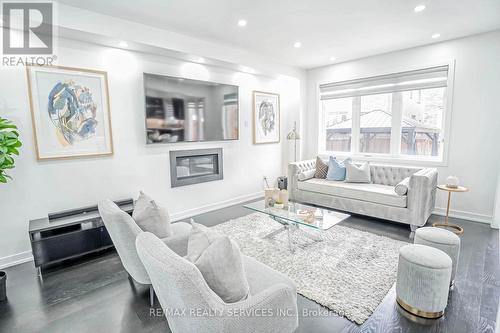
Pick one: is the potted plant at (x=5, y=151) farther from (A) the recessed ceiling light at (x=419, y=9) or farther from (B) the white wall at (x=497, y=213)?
(B) the white wall at (x=497, y=213)

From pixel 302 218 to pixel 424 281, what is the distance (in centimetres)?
125

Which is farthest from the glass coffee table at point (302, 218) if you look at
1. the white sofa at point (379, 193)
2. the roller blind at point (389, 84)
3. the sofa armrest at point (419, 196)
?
the roller blind at point (389, 84)

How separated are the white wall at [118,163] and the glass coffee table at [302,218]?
1535mm

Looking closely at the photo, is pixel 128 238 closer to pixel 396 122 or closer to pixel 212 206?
pixel 212 206

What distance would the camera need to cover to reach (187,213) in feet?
14.3

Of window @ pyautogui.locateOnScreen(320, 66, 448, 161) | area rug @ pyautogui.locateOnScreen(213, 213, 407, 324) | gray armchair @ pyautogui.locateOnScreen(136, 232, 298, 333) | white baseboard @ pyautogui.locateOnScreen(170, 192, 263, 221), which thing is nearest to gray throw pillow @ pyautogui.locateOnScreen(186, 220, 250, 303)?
gray armchair @ pyautogui.locateOnScreen(136, 232, 298, 333)

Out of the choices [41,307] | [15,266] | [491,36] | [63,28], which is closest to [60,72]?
[63,28]

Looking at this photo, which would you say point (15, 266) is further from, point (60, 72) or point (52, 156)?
point (60, 72)

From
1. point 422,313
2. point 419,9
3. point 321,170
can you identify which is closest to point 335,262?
point 422,313

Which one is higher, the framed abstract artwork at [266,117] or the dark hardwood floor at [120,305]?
the framed abstract artwork at [266,117]

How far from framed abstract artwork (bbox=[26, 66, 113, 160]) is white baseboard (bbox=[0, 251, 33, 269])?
1108 millimetres

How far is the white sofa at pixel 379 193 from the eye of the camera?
11.4 ft

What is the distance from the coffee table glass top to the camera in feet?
9.17

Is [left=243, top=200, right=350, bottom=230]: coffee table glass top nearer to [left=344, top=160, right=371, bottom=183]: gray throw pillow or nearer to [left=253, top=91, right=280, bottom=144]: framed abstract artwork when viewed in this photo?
[left=344, top=160, right=371, bottom=183]: gray throw pillow
